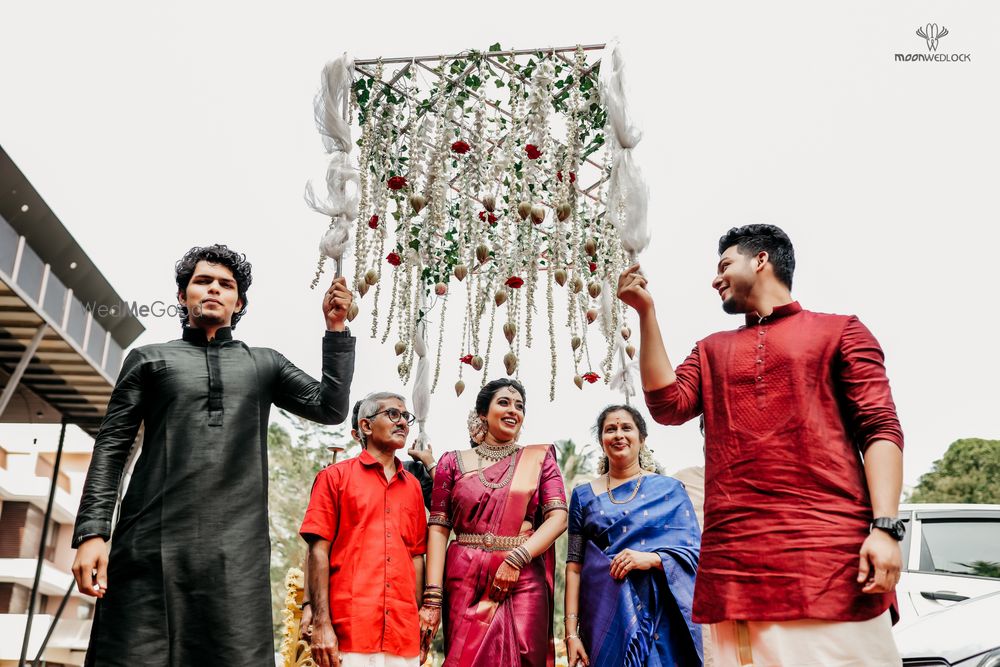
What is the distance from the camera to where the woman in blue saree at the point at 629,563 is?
3.79 meters

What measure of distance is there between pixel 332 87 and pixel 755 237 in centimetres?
294

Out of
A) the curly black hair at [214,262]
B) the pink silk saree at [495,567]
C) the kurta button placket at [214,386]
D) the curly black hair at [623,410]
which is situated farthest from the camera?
the curly black hair at [623,410]

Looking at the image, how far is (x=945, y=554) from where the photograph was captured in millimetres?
4668

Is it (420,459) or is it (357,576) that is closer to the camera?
(357,576)

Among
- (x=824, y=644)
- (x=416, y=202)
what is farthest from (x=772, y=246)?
(x=416, y=202)

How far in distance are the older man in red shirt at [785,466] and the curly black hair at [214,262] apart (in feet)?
4.09

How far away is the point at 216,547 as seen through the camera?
255cm

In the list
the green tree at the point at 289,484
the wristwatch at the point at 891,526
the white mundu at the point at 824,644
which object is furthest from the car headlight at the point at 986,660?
the green tree at the point at 289,484

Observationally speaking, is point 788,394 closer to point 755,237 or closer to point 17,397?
point 755,237

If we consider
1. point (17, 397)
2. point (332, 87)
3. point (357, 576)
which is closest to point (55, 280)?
point (17, 397)

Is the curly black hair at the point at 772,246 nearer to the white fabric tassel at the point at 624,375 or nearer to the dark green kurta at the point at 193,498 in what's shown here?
the dark green kurta at the point at 193,498

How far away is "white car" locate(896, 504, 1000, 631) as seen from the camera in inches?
175

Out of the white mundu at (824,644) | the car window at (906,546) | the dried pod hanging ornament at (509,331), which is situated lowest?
the white mundu at (824,644)

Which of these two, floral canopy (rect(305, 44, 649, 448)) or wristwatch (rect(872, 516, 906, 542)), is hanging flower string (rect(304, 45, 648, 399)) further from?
wristwatch (rect(872, 516, 906, 542))
